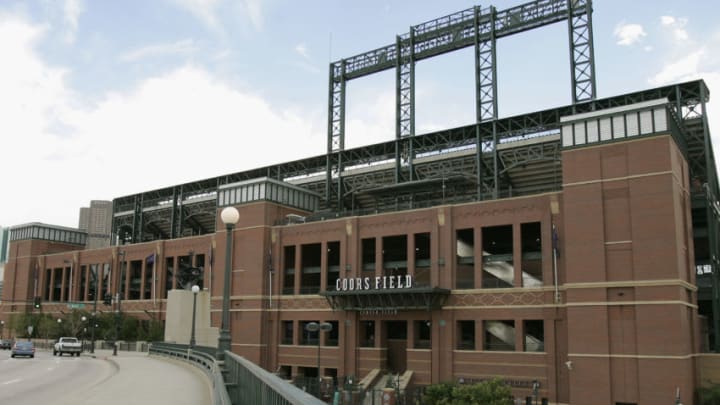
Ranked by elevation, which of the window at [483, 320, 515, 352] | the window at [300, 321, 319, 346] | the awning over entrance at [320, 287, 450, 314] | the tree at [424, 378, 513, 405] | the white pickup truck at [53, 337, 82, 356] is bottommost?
the tree at [424, 378, 513, 405]

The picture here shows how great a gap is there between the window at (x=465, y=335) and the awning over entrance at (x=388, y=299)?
2.57m

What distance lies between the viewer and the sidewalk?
19.9 meters

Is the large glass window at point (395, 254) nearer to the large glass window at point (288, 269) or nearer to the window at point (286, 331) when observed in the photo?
the large glass window at point (288, 269)

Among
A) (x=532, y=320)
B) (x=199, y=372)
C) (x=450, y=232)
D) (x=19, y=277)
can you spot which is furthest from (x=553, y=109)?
(x=19, y=277)

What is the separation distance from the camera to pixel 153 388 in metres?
23.5

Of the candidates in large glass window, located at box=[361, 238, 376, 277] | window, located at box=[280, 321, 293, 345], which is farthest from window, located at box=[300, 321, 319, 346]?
large glass window, located at box=[361, 238, 376, 277]

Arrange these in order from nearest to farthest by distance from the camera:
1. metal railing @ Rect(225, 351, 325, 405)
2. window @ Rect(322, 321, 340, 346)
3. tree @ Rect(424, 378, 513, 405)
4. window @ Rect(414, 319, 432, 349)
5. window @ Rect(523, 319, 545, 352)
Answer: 1. metal railing @ Rect(225, 351, 325, 405)
2. tree @ Rect(424, 378, 513, 405)
3. window @ Rect(523, 319, 545, 352)
4. window @ Rect(414, 319, 432, 349)
5. window @ Rect(322, 321, 340, 346)

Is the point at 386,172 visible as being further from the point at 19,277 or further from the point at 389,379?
the point at 19,277

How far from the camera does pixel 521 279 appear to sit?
51.3 metres

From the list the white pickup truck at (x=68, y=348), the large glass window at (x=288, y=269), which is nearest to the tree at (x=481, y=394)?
the large glass window at (x=288, y=269)

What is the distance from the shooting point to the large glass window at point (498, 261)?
5333 centimetres

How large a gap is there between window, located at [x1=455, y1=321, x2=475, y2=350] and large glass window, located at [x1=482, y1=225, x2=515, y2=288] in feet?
13.4

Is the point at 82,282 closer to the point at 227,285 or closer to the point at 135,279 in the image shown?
the point at 135,279

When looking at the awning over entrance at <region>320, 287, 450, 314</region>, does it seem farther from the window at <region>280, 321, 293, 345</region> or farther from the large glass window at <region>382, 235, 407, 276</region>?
the window at <region>280, 321, 293, 345</region>
